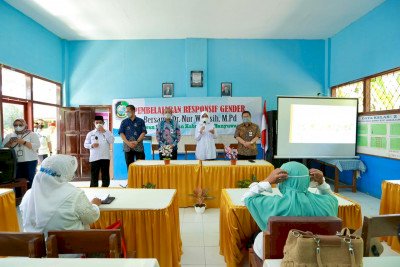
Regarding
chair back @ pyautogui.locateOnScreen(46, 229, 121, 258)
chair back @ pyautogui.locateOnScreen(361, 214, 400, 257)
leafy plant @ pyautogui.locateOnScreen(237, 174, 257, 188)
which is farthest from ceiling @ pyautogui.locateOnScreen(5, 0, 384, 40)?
chair back @ pyautogui.locateOnScreen(46, 229, 121, 258)

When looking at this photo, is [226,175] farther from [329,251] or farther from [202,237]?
[329,251]

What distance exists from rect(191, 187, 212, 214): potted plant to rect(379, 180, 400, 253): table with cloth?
7.03ft

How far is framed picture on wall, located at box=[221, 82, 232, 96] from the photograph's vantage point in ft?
20.5

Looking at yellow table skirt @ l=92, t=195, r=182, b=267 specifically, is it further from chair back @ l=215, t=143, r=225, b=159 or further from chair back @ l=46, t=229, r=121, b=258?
chair back @ l=215, t=143, r=225, b=159

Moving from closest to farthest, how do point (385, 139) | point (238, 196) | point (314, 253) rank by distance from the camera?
point (314, 253) → point (238, 196) → point (385, 139)

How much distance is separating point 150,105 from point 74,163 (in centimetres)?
451

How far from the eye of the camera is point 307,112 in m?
4.63

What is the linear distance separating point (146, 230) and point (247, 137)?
309cm

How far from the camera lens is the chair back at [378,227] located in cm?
147

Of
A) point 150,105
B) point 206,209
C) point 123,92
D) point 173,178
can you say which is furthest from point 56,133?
point 206,209

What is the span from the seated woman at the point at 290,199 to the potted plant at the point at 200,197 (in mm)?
2154

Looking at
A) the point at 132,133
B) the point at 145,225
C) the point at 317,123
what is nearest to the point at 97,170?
the point at 132,133

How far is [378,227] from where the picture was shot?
1.49 m

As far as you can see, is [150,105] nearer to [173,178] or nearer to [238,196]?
[173,178]
